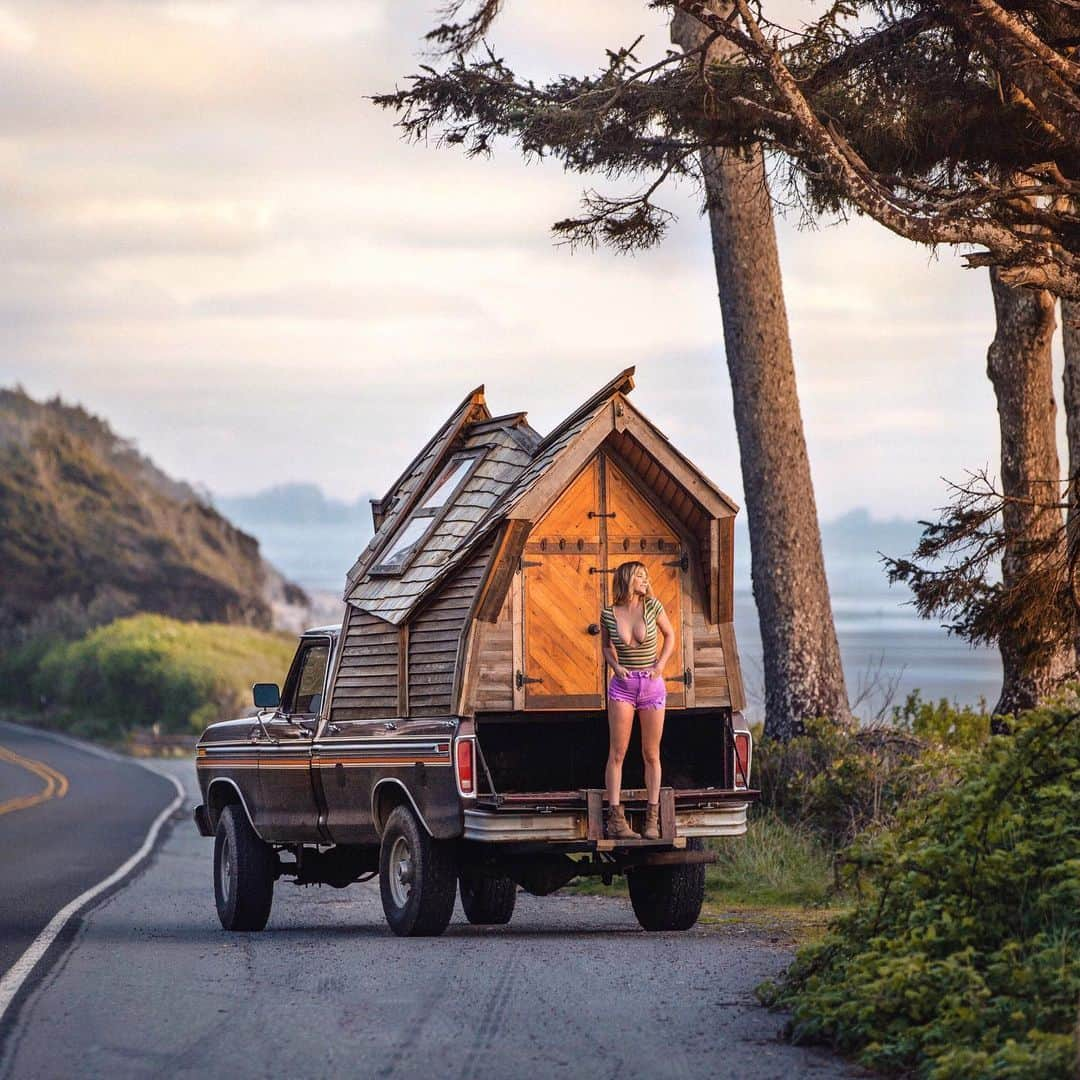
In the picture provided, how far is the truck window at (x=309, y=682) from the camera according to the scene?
14.6 metres

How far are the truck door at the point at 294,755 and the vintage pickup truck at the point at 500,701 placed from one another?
0.02 m

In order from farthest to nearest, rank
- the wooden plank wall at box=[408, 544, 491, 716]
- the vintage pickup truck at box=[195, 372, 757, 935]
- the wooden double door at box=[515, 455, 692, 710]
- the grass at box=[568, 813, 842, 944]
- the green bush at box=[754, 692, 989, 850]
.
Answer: the green bush at box=[754, 692, 989, 850] → the grass at box=[568, 813, 842, 944] → the wooden double door at box=[515, 455, 692, 710] → the wooden plank wall at box=[408, 544, 491, 716] → the vintage pickup truck at box=[195, 372, 757, 935]

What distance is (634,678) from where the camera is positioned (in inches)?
500

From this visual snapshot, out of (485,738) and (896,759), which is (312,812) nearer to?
(485,738)

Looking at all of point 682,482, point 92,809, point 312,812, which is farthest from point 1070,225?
point 92,809

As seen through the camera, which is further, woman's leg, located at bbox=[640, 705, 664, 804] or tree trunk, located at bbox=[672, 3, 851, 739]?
tree trunk, located at bbox=[672, 3, 851, 739]

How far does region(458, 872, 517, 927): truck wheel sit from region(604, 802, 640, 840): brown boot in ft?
7.53

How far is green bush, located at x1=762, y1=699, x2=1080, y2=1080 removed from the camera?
7.82 metres

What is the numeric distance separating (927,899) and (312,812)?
19.5 feet

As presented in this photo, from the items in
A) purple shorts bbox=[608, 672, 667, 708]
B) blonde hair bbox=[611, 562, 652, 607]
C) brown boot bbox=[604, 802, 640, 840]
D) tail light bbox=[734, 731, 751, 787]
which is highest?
blonde hair bbox=[611, 562, 652, 607]

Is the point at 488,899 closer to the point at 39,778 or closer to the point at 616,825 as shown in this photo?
the point at 616,825

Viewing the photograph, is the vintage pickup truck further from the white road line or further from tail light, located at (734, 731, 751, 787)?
the white road line

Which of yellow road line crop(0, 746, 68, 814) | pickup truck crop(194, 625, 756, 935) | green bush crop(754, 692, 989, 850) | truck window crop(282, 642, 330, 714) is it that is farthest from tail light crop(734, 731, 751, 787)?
yellow road line crop(0, 746, 68, 814)

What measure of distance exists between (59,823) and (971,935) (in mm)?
→ 22225
